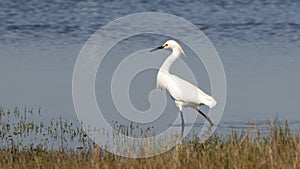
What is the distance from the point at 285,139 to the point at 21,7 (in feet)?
57.4

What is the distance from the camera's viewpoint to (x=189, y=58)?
16.3 m

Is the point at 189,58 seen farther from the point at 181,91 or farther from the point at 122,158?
the point at 122,158

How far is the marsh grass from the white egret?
1076mm

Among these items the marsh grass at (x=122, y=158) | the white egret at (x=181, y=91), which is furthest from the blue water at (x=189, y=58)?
the marsh grass at (x=122, y=158)

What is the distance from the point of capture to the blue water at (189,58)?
13.4 meters

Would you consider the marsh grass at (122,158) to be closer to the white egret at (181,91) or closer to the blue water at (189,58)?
the blue water at (189,58)

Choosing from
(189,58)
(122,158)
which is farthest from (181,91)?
(122,158)

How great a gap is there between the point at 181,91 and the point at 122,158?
152 inches

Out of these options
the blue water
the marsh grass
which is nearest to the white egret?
the blue water

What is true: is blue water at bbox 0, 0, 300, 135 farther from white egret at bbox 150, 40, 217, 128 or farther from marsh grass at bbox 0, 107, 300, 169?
marsh grass at bbox 0, 107, 300, 169

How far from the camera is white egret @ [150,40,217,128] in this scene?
12.5 meters

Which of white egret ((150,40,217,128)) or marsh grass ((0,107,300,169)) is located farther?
white egret ((150,40,217,128))

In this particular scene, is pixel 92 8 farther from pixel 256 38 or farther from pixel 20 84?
pixel 20 84

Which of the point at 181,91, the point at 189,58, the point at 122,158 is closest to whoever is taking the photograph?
the point at 122,158
